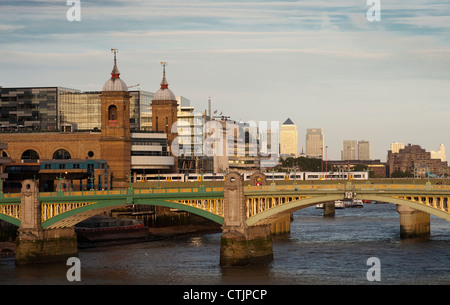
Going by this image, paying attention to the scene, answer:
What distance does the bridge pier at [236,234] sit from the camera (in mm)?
93188

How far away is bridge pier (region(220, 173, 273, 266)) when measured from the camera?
9319cm

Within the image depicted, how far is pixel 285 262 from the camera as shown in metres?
96.2

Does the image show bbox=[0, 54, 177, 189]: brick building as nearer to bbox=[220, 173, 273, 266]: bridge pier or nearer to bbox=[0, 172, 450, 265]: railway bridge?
bbox=[0, 172, 450, 265]: railway bridge

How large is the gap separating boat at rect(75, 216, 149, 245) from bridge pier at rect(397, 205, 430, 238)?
135 ft

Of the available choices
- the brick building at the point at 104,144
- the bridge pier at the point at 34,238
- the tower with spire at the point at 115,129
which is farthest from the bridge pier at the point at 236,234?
the tower with spire at the point at 115,129

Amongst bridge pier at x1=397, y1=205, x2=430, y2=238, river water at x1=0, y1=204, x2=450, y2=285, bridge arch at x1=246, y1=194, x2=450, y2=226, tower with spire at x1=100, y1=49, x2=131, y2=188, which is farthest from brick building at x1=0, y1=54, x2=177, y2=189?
bridge arch at x1=246, y1=194, x2=450, y2=226

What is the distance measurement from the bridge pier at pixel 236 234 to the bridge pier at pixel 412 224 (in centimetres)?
3914

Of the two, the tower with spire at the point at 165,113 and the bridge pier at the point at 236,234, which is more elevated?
the tower with spire at the point at 165,113

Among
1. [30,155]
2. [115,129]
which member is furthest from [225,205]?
[30,155]

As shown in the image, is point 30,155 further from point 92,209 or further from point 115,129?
point 92,209

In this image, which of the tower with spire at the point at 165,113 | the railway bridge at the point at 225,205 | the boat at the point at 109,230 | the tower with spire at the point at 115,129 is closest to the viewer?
the railway bridge at the point at 225,205

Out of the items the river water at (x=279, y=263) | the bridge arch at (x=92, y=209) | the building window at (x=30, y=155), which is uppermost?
the building window at (x=30, y=155)

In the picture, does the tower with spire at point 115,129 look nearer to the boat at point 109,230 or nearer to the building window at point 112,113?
the building window at point 112,113
